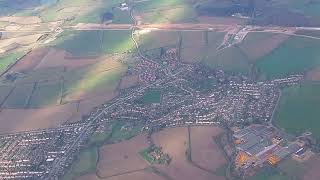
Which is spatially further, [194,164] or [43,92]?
[43,92]

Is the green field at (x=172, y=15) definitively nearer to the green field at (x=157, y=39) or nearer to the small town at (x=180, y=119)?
the green field at (x=157, y=39)

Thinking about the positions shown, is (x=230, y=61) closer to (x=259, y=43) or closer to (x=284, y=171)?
(x=259, y=43)

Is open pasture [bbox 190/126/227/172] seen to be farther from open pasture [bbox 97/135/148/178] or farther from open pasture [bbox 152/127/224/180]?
open pasture [bbox 97/135/148/178]

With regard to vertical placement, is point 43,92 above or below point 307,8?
below

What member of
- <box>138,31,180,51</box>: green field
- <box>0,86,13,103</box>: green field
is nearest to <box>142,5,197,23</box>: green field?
<box>138,31,180,51</box>: green field

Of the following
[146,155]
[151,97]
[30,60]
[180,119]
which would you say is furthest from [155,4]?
[146,155]

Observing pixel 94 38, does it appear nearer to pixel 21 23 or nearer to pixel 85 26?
pixel 85 26

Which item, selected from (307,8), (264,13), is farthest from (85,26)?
(307,8)
